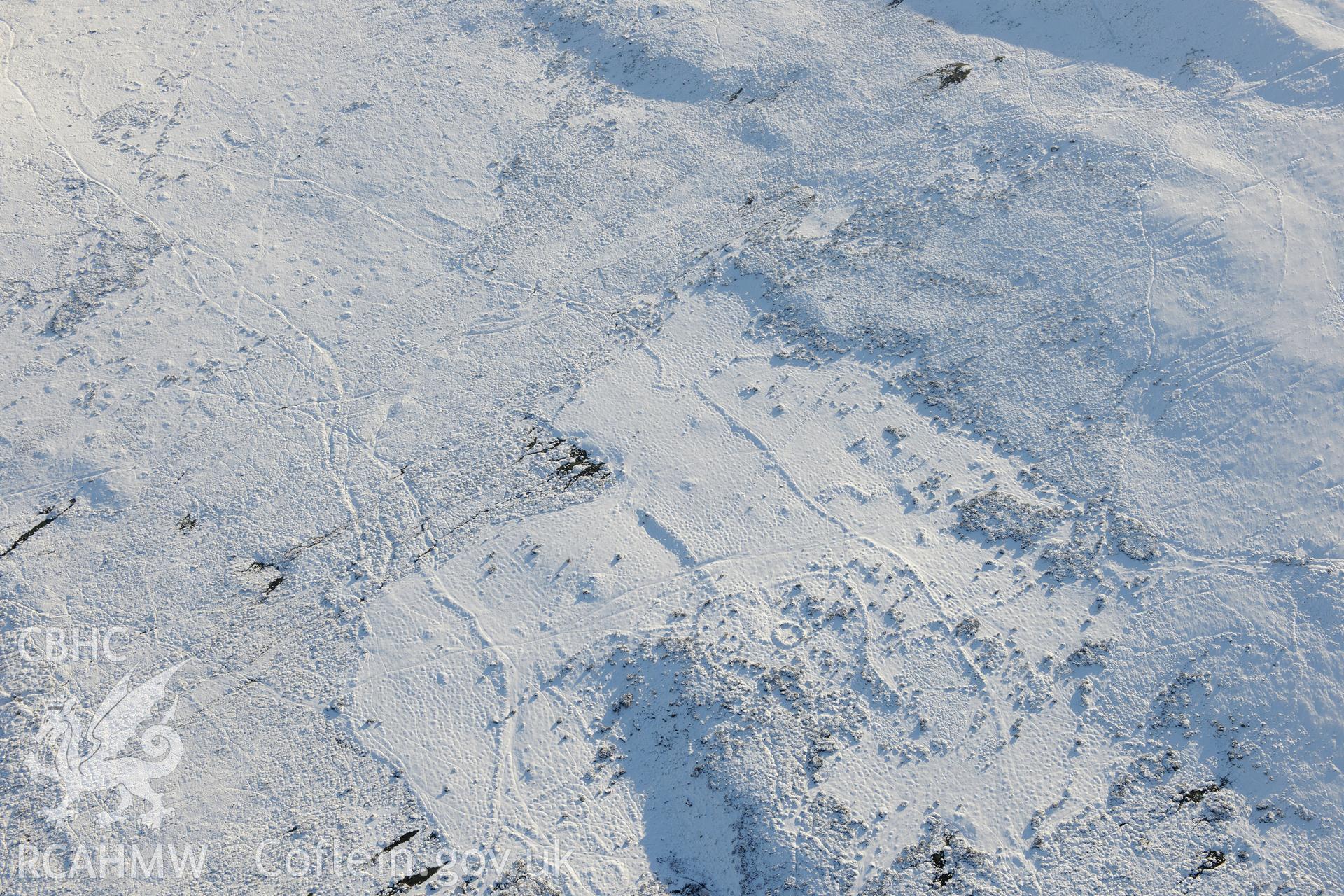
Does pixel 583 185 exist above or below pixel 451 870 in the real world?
above

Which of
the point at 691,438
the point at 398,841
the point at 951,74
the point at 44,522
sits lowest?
the point at 398,841

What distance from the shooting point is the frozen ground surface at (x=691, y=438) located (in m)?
12.5

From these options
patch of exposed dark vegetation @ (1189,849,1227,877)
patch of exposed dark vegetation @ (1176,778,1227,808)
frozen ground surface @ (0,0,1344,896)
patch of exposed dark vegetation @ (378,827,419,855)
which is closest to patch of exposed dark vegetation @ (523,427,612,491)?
frozen ground surface @ (0,0,1344,896)

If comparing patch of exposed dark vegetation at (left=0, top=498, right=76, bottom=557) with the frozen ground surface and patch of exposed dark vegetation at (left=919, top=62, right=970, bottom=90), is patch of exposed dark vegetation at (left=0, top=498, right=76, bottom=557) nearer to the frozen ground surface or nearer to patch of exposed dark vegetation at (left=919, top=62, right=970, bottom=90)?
the frozen ground surface

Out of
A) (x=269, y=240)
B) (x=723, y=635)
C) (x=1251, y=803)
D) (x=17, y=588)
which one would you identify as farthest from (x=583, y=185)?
(x=1251, y=803)

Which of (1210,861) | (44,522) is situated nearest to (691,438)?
(1210,861)

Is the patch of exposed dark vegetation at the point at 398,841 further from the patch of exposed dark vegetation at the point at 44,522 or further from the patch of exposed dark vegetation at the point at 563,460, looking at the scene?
the patch of exposed dark vegetation at the point at 44,522

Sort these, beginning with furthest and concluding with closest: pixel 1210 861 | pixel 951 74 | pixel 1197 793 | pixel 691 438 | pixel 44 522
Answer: pixel 951 74 < pixel 691 438 < pixel 44 522 < pixel 1197 793 < pixel 1210 861

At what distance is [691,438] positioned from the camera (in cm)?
1537

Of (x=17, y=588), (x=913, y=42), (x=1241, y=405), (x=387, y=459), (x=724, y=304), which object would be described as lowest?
(x=17, y=588)

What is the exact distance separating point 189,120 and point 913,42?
15756 mm

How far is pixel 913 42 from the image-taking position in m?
19.8

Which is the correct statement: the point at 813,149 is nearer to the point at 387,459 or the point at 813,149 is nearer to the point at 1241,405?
the point at 1241,405

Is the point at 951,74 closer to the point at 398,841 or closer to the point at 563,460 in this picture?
the point at 563,460
